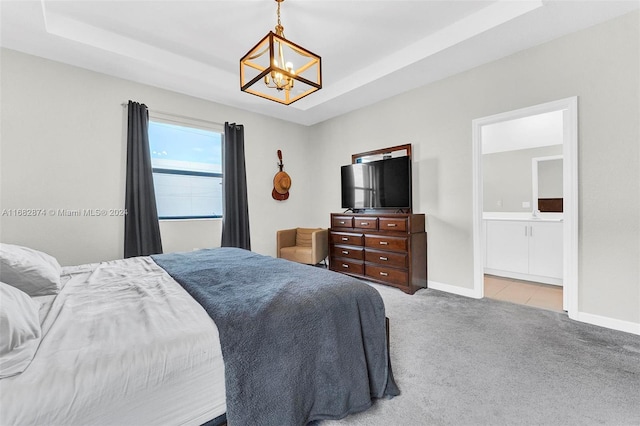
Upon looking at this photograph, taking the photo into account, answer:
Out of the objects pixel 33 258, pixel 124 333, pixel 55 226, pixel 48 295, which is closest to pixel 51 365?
pixel 124 333

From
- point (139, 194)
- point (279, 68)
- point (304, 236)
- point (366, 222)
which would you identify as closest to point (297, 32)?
point (279, 68)

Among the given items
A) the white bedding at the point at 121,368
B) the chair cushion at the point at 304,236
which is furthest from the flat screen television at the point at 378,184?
the white bedding at the point at 121,368

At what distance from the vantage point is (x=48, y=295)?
5.16 ft

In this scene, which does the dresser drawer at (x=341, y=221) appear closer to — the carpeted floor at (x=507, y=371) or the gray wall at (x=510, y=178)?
the carpeted floor at (x=507, y=371)

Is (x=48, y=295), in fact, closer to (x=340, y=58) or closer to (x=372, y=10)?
(x=372, y=10)

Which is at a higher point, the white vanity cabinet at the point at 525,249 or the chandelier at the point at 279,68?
the chandelier at the point at 279,68

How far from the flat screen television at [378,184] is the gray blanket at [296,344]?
2348 mm

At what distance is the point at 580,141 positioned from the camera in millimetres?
2645

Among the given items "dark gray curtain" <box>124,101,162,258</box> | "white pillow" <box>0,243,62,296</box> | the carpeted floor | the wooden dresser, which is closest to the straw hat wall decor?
the wooden dresser

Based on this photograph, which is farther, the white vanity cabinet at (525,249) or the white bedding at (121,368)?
the white vanity cabinet at (525,249)

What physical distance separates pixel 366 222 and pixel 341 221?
1.53ft

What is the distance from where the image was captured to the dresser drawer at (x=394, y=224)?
11.6 ft

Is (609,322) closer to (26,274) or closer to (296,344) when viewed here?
(296,344)

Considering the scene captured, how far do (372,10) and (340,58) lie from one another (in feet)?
2.81
